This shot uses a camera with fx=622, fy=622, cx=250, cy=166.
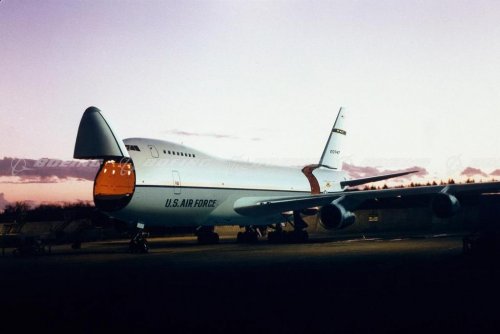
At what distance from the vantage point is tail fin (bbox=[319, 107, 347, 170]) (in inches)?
1764

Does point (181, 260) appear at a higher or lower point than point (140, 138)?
lower

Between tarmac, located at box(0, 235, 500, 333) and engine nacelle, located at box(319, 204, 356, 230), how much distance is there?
10072mm

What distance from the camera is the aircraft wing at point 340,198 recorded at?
29.6 meters

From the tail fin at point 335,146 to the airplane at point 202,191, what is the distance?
5.29 m

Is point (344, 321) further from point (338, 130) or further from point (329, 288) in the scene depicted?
point (338, 130)

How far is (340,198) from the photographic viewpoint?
30.7 m

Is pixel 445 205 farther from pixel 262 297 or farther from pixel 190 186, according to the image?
pixel 262 297

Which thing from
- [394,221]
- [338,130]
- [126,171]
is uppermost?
[338,130]

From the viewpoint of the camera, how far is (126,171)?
2608 cm

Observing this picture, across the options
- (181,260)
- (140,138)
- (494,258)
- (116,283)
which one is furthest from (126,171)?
(494,258)

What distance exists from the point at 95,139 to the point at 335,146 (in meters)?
24.8

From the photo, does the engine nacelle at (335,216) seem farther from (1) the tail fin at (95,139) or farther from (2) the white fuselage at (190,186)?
(1) the tail fin at (95,139)

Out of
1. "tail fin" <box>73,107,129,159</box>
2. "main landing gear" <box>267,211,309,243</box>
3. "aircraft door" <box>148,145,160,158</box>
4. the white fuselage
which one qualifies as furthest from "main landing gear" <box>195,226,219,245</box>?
"tail fin" <box>73,107,129,159</box>

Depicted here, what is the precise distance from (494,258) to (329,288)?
27.6 ft
